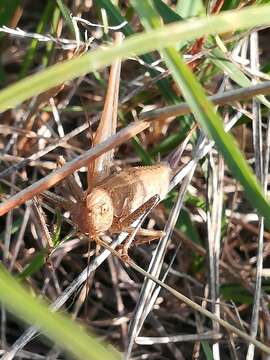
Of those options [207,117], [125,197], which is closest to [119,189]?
[125,197]

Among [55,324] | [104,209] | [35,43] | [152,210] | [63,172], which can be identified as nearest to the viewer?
[55,324]

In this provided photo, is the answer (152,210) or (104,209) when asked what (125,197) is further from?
(152,210)

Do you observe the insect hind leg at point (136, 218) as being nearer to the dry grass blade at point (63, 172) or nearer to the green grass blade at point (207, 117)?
the dry grass blade at point (63, 172)

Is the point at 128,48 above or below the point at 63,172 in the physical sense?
above

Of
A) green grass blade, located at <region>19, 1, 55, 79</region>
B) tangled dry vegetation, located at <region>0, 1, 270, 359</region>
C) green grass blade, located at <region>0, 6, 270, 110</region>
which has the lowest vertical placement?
tangled dry vegetation, located at <region>0, 1, 270, 359</region>

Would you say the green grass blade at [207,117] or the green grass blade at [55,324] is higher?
the green grass blade at [207,117]

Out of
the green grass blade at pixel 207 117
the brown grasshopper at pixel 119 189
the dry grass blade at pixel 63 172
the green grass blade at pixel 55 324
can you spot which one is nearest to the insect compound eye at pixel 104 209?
the brown grasshopper at pixel 119 189

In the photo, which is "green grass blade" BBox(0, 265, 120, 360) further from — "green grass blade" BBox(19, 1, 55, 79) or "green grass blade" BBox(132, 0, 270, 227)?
"green grass blade" BBox(19, 1, 55, 79)

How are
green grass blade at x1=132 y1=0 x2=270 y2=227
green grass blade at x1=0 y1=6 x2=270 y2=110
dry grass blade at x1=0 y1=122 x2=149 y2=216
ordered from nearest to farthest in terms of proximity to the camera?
green grass blade at x1=0 y1=6 x2=270 y2=110
green grass blade at x1=132 y1=0 x2=270 y2=227
dry grass blade at x1=0 y1=122 x2=149 y2=216

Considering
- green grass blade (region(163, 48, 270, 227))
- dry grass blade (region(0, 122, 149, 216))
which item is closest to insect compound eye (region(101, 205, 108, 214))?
dry grass blade (region(0, 122, 149, 216))

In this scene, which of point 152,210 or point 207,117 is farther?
point 152,210
